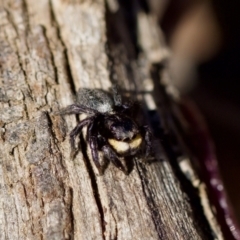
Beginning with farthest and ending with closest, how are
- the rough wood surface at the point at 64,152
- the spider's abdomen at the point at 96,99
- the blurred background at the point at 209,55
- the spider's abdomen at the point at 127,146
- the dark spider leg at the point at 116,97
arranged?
the blurred background at the point at 209,55 → the dark spider leg at the point at 116,97 → the spider's abdomen at the point at 96,99 → the spider's abdomen at the point at 127,146 → the rough wood surface at the point at 64,152

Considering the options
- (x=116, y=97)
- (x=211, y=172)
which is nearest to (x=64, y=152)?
(x=116, y=97)

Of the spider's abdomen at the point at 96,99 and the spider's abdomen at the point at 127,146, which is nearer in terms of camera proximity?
the spider's abdomen at the point at 127,146

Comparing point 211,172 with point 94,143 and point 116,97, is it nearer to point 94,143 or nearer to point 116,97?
point 116,97

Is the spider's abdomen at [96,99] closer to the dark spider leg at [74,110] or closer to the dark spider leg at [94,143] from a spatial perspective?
the dark spider leg at [74,110]

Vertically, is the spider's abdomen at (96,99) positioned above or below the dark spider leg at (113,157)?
above

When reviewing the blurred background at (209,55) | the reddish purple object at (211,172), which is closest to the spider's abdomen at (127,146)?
the reddish purple object at (211,172)

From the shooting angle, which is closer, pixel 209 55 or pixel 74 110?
pixel 74 110

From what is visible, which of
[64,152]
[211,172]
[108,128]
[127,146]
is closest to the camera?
[64,152]
